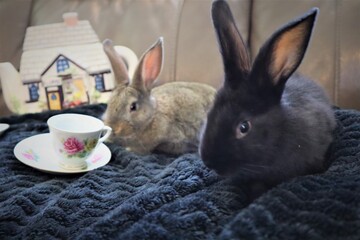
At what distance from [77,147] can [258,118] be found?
1.48 feet

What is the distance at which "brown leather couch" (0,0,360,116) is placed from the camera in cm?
143

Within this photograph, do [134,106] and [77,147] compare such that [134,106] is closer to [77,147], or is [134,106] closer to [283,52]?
[77,147]

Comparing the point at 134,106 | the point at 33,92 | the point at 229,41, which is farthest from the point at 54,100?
the point at 229,41

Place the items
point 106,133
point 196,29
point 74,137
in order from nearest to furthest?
point 74,137
point 106,133
point 196,29

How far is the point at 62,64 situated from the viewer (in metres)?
1.59

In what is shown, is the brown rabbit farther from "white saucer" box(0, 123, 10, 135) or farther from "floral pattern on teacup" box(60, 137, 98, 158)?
"white saucer" box(0, 123, 10, 135)

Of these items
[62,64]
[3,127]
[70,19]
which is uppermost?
[70,19]

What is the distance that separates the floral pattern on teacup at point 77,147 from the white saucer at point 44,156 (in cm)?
4

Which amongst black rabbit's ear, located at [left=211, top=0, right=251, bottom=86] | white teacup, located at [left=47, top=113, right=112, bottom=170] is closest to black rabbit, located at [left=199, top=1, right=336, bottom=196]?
black rabbit's ear, located at [left=211, top=0, right=251, bottom=86]

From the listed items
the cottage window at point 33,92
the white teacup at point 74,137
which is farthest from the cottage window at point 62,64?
the white teacup at point 74,137

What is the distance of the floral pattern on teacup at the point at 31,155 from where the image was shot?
1078 mm

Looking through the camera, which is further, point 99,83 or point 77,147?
point 99,83

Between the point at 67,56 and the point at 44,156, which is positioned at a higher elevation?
the point at 67,56

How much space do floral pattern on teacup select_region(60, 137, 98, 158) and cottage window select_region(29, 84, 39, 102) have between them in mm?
629
